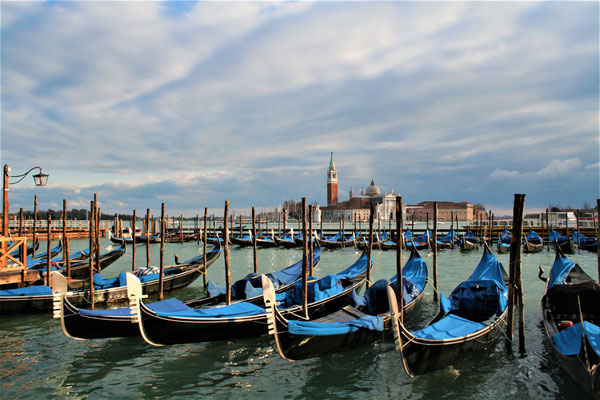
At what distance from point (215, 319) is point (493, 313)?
A: 13.7ft

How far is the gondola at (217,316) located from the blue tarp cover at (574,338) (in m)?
3.48

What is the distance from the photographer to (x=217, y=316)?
6.29 m

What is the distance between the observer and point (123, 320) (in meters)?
6.07

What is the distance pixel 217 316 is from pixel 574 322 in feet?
17.0

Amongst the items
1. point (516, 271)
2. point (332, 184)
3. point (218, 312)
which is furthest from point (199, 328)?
point (332, 184)

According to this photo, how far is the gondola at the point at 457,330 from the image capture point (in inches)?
188

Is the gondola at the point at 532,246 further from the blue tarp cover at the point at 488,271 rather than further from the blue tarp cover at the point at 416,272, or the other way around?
the blue tarp cover at the point at 416,272

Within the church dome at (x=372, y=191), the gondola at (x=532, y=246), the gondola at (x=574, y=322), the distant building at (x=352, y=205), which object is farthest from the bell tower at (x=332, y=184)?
the gondola at (x=574, y=322)

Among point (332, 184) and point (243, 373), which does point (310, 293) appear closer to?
point (243, 373)

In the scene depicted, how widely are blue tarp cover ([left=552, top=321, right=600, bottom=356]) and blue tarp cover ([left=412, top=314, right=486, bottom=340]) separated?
0.87m

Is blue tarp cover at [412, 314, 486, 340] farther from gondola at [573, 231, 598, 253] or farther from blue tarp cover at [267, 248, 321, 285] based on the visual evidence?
gondola at [573, 231, 598, 253]

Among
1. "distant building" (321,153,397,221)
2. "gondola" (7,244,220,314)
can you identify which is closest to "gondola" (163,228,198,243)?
"gondola" (7,244,220,314)

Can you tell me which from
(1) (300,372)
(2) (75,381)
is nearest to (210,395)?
(1) (300,372)

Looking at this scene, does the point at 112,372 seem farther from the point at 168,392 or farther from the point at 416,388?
the point at 416,388
